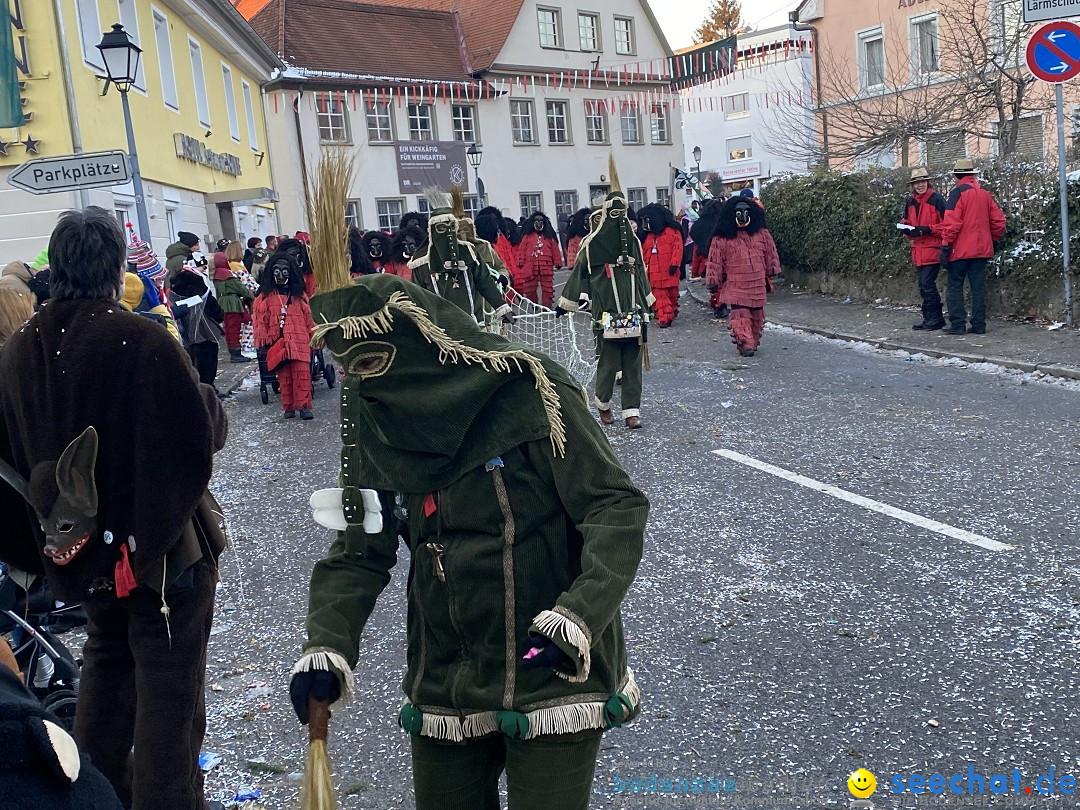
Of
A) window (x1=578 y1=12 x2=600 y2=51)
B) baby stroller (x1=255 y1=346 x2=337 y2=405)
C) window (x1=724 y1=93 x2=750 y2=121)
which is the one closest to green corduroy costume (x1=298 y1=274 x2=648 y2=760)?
baby stroller (x1=255 y1=346 x2=337 y2=405)

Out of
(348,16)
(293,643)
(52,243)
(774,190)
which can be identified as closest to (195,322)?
(293,643)

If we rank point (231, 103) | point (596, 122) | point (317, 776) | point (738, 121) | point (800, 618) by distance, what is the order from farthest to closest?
1. point (738, 121)
2. point (596, 122)
3. point (231, 103)
4. point (800, 618)
5. point (317, 776)

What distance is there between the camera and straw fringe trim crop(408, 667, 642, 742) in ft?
7.16

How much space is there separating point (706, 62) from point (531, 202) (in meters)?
8.05

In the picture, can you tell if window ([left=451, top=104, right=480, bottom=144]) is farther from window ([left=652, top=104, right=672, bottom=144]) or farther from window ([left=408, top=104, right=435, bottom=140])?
window ([left=652, top=104, right=672, bottom=144])

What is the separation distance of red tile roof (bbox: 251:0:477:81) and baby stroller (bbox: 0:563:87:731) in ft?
109

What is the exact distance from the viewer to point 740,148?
165ft

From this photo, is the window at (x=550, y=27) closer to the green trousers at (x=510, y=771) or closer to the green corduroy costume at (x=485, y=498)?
the green corduroy costume at (x=485, y=498)

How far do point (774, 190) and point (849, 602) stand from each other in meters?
15.9

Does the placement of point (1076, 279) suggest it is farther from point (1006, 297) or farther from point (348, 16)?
point (348, 16)

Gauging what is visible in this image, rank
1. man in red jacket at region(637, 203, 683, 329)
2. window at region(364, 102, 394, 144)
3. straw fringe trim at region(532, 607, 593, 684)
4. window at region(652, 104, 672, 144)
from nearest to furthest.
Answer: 1. straw fringe trim at region(532, 607, 593, 684)
2. man in red jacket at region(637, 203, 683, 329)
3. window at region(364, 102, 394, 144)
4. window at region(652, 104, 672, 144)

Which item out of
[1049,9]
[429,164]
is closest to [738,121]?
[429,164]

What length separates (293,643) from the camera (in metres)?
4.99

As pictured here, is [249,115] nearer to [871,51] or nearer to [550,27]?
[550,27]
